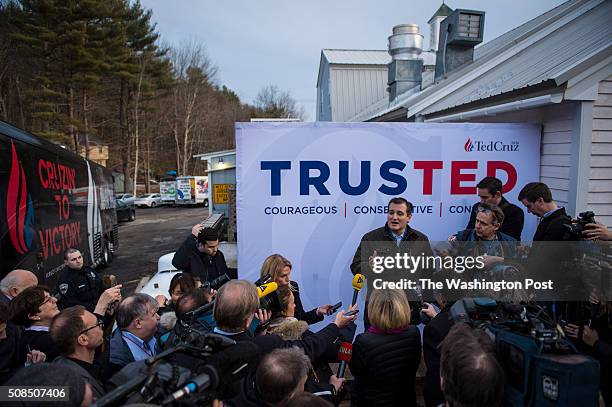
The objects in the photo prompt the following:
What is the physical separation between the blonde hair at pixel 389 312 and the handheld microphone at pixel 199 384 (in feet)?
4.12

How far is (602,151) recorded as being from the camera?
4.38 metres

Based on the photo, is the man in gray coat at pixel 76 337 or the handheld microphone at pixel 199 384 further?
the man in gray coat at pixel 76 337

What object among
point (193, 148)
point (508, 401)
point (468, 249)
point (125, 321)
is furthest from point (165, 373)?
point (193, 148)

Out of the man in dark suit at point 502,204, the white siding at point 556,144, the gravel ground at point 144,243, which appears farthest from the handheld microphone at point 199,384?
the gravel ground at point 144,243

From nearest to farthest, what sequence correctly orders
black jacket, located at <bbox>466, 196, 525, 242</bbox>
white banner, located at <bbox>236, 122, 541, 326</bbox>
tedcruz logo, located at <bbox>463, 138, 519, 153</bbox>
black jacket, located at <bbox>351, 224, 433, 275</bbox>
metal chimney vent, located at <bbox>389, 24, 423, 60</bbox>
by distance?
black jacket, located at <bbox>351, 224, 433, 275</bbox> < black jacket, located at <bbox>466, 196, 525, 242</bbox> < white banner, located at <bbox>236, 122, 541, 326</bbox> < tedcruz logo, located at <bbox>463, 138, 519, 153</bbox> < metal chimney vent, located at <bbox>389, 24, 423, 60</bbox>

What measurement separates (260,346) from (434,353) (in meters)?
1.17

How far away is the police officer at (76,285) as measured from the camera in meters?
4.66

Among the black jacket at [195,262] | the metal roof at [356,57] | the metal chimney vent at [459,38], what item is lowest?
the black jacket at [195,262]

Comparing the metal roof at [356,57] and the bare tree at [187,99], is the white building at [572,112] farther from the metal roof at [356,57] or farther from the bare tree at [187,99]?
the bare tree at [187,99]

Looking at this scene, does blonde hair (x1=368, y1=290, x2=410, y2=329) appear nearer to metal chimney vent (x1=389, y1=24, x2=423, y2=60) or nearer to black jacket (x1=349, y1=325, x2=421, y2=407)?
black jacket (x1=349, y1=325, x2=421, y2=407)

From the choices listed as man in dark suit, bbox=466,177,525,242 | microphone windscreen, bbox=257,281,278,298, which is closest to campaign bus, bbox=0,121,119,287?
microphone windscreen, bbox=257,281,278,298

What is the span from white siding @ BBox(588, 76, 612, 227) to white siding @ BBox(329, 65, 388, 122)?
13.7m

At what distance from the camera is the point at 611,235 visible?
3213mm

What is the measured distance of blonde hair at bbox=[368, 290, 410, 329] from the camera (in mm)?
2549
